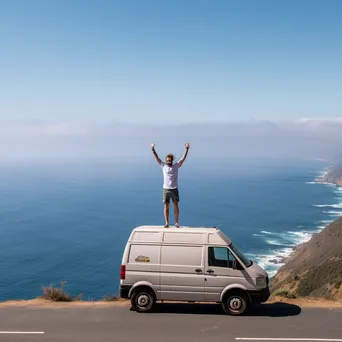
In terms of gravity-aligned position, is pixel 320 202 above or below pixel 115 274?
above

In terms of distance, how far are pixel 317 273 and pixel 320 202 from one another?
135107 millimetres

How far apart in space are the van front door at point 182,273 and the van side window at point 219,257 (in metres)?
0.22

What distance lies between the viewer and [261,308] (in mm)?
11859

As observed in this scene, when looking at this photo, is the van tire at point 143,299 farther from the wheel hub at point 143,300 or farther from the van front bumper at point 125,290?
the van front bumper at point 125,290

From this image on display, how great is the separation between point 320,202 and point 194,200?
183 feet

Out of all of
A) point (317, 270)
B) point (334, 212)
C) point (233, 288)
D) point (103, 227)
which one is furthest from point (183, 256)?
point (334, 212)

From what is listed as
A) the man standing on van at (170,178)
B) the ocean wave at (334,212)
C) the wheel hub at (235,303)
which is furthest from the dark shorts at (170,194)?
the ocean wave at (334,212)

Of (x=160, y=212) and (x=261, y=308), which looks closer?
(x=261, y=308)

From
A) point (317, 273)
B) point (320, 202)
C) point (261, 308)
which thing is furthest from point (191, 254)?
point (320, 202)

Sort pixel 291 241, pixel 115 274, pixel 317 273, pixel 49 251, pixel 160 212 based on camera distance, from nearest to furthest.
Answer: pixel 317 273 → pixel 115 274 → pixel 49 251 → pixel 291 241 → pixel 160 212

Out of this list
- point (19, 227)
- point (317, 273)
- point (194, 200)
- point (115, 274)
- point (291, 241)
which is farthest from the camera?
point (194, 200)

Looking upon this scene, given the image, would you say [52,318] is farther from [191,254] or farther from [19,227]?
[19,227]

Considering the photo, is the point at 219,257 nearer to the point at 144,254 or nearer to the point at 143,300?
the point at 144,254

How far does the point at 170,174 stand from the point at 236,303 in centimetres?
415
